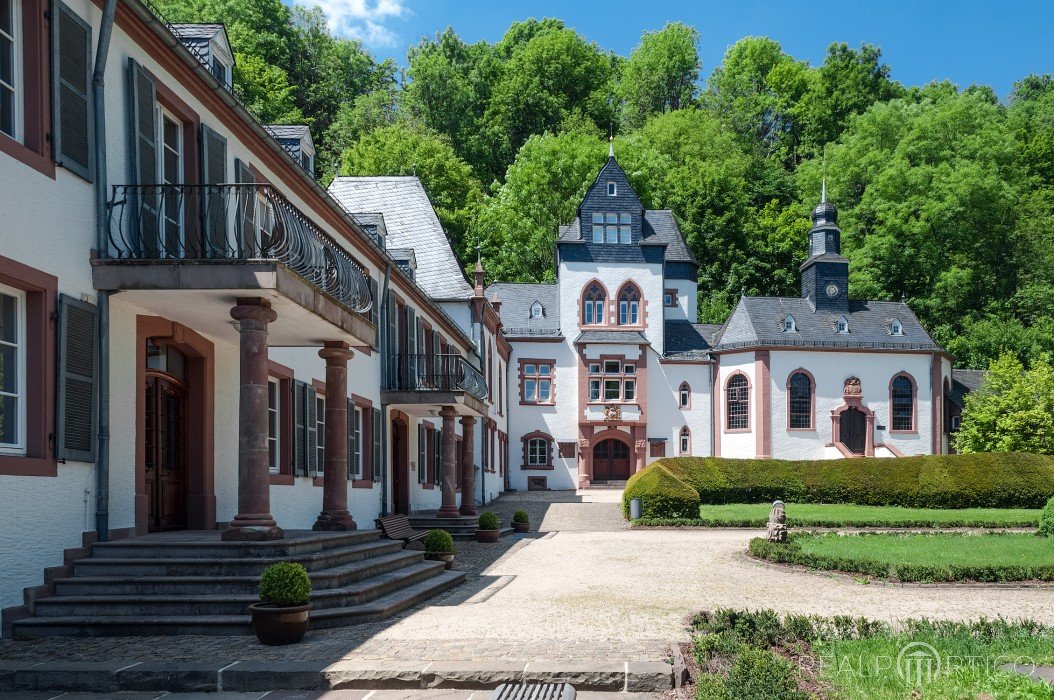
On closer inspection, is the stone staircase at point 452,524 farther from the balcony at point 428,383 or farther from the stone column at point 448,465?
the balcony at point 428,383

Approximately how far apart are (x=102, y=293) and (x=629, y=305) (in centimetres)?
4186

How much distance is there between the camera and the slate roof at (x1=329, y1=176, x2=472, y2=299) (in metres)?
35.9

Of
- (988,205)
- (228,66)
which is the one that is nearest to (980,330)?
(988,205)

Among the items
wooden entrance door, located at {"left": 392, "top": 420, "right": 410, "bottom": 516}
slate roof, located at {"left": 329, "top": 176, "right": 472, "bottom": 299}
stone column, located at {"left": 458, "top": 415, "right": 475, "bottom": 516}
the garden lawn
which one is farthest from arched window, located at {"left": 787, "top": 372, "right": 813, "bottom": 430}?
wooden entrance door, located at {"left": 392, "top": 420, "right": 410, "bottom": 516}

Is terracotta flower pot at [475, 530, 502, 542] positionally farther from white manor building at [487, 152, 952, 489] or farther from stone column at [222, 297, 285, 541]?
white manor building at [487, 152, 952, 489]

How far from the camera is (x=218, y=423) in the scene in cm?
1431

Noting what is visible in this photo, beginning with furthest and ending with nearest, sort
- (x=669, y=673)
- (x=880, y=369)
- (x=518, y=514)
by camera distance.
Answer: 1. (x=880, y=369)
2. (x=518, y=514)
3. (x=669, y=673)

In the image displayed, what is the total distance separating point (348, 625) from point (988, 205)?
57.9 m

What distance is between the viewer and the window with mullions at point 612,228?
5153 cm

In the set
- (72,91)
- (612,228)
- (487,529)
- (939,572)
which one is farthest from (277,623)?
(612,228)

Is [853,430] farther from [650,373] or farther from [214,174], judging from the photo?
[214,174]

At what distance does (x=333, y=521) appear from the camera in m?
15.6

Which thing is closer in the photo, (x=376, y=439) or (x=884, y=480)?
(x=376, y=439)

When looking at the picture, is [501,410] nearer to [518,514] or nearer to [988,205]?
[518,514]
